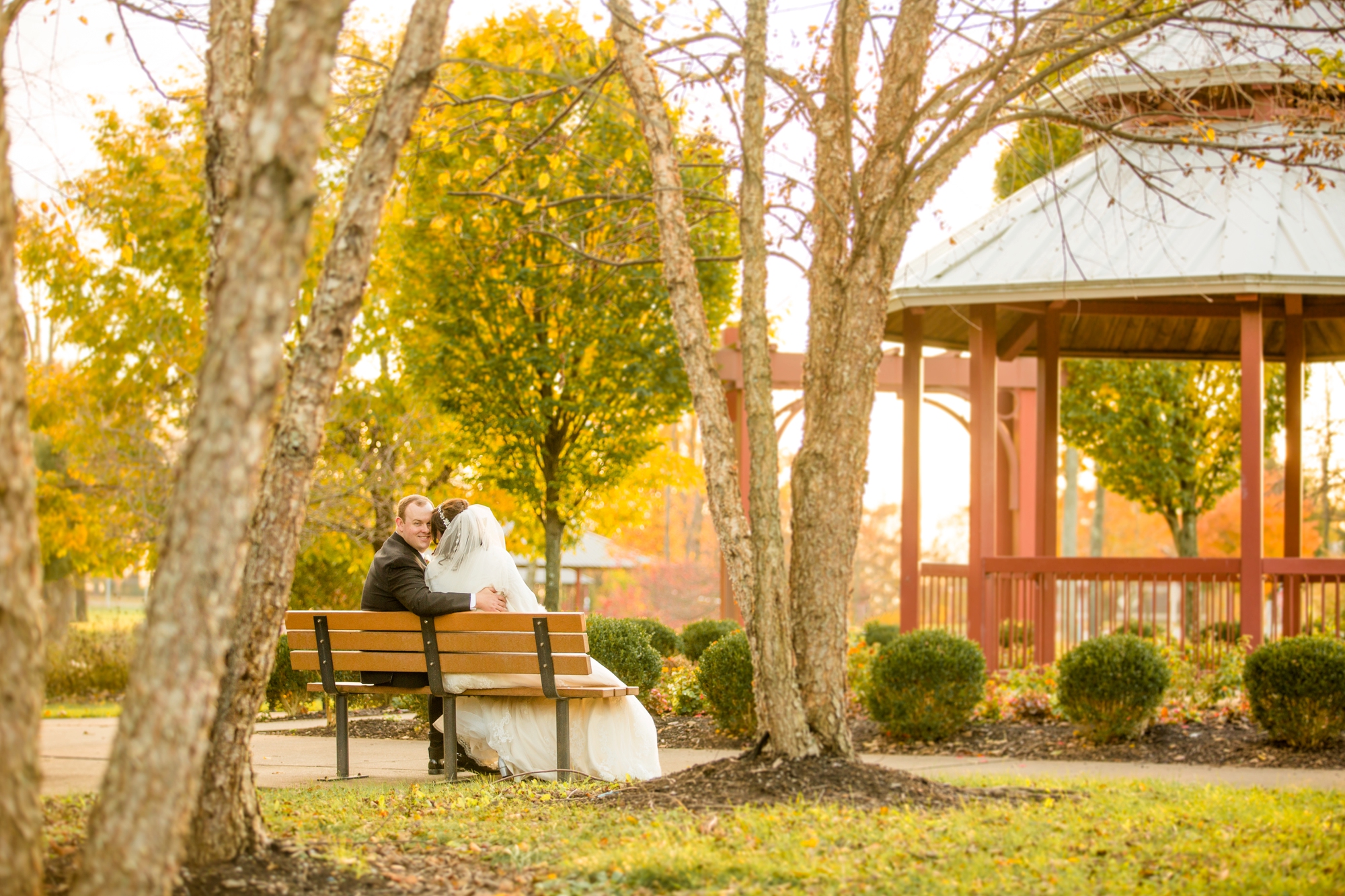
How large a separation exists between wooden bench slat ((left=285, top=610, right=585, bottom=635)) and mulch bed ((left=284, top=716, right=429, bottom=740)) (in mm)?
2203

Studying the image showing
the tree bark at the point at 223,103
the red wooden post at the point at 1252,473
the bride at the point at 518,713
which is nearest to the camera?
the tree bark at the point at 223,103

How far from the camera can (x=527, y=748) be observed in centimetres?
673

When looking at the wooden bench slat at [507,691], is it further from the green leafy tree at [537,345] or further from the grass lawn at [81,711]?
the green leafy tree at [537,345]

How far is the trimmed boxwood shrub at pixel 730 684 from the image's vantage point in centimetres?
825

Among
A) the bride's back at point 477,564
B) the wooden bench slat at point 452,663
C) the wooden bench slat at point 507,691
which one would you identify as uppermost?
the bride's back at point 477,564

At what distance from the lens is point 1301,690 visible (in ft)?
24.4

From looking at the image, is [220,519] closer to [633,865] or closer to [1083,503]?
[633,865]

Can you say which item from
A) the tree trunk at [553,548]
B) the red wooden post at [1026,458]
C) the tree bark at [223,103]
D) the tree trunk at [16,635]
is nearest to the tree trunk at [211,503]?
the tree trunk at [16,635]

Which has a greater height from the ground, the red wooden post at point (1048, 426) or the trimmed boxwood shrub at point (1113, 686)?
the red wooden post at point (1048, 426)

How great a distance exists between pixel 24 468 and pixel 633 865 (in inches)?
93.3

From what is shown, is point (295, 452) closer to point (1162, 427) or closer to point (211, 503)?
point (211, 503)

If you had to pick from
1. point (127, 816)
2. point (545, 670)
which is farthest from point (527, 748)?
point (127, 816)

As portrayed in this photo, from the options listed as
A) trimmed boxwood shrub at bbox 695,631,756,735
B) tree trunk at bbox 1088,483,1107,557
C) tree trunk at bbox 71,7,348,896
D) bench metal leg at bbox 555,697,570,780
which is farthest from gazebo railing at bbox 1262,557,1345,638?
tree trunk at bbox 1088,483,1107,557

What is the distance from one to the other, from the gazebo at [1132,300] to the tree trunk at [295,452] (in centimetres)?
600
